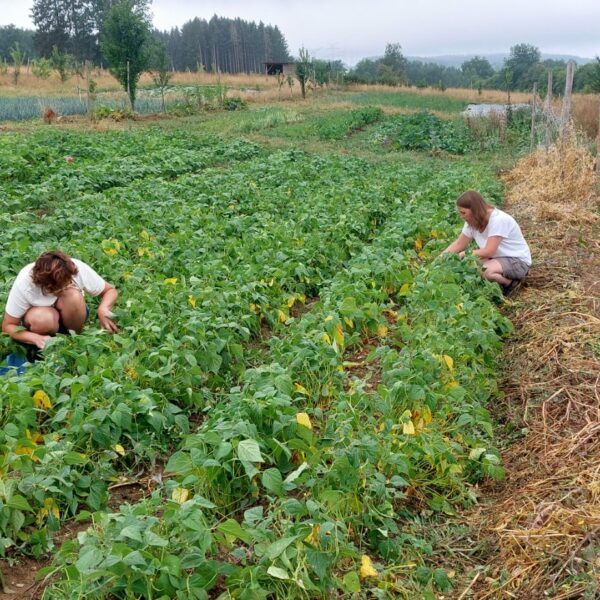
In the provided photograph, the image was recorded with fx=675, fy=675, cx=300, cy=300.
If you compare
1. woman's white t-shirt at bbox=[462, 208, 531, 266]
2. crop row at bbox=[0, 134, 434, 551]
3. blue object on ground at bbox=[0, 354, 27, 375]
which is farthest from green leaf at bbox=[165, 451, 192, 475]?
woman's white t-shirt at bbox=[462, 208, 531, 266]

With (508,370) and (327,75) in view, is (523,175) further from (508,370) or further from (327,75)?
(327,75)

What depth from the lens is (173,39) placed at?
8262cm

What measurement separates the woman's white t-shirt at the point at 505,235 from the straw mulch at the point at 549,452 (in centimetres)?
38

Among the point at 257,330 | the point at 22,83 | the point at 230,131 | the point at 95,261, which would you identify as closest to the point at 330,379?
the point at 257,330

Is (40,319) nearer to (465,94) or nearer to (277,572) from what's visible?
(277,572)

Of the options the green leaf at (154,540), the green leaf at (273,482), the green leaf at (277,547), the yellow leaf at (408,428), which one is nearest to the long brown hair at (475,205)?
the yellow leaf at (408,428)

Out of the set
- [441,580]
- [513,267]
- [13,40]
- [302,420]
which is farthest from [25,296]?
[13,40]

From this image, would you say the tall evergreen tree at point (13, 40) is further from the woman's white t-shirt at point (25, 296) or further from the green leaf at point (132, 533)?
the green leaf at point (132, 533)

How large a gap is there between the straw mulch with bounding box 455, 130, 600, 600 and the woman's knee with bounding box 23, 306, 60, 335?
3.10 m

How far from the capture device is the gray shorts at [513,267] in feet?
19.5

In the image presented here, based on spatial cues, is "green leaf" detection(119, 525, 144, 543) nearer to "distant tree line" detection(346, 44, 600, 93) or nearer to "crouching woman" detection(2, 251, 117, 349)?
"crouching woman" detection(2, 251, 117, 349)

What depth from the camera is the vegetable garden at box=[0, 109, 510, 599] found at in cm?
256

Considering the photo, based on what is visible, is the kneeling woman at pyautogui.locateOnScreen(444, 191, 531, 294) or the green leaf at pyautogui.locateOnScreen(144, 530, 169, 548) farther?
the kneeling woman at pyautogui.locateOnScreen(444, 191, 531, 294)

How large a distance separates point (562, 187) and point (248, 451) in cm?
800
